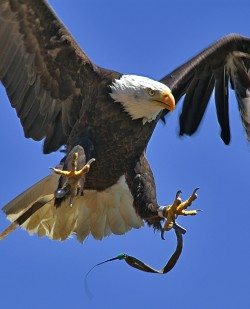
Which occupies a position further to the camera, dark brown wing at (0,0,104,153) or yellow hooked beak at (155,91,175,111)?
dark brown wing at (0,0,104,153)

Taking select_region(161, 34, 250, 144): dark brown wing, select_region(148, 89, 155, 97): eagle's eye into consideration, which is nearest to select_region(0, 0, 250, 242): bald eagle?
select_region(148, 89, 155, 97): eagle's eye

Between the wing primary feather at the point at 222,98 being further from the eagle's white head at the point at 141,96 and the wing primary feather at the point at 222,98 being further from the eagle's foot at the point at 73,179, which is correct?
the eagle's foot at the point at 73,179

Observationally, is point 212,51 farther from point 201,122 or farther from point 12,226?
point 12,226

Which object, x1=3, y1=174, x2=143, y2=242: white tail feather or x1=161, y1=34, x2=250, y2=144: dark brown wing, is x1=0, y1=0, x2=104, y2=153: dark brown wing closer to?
x1=3, y1=174, x2=143, y2=242: white tail feather

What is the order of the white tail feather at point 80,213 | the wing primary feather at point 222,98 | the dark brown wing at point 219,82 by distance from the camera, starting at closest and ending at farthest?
the white tail feather at point 80,213
the dark brown wing at point 219,82
the wing primary feather at point 222,98

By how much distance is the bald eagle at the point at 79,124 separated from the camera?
10789 millimetres

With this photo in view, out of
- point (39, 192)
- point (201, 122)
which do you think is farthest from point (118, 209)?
point (201, 122)

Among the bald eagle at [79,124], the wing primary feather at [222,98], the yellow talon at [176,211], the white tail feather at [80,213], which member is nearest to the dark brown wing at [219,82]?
the wing primary feather at [222,98]

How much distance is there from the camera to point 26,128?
1133 centimetres

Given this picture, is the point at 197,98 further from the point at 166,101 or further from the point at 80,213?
the point at 80,213

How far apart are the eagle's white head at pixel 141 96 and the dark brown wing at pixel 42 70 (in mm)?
310

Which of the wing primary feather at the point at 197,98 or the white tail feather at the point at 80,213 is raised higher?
the wing primary feather at the point at 197,98

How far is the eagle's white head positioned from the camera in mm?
10773

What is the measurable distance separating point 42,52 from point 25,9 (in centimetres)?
44
